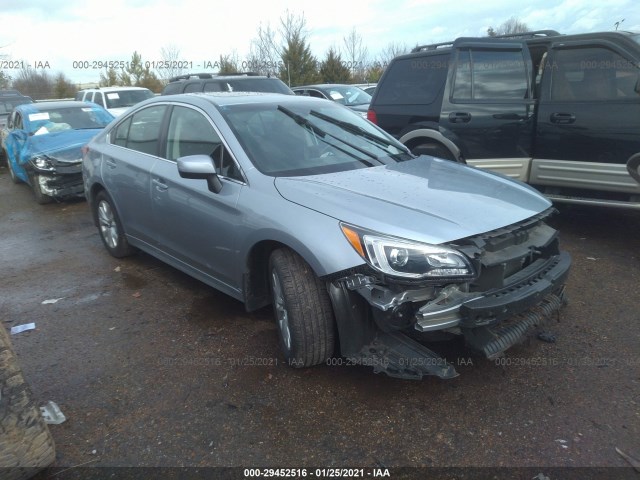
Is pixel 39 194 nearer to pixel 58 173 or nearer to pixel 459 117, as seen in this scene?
pixel 58 173

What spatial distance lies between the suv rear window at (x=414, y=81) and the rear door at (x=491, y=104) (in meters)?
0.18

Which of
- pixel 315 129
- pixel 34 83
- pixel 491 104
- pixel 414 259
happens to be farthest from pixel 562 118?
pixel 34 83

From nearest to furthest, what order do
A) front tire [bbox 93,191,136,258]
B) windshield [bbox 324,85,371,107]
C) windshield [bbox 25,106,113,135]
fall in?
front tire [bbox 93,191,136,258] < windshield [bbox 25,106,113,135] < windshield [bbox 324,85,371,107]

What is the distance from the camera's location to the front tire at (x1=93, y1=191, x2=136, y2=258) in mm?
5145

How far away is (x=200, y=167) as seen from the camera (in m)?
3.29

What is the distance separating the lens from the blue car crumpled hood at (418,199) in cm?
273

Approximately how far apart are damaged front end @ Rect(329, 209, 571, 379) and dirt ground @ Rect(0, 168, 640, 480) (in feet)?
1.07

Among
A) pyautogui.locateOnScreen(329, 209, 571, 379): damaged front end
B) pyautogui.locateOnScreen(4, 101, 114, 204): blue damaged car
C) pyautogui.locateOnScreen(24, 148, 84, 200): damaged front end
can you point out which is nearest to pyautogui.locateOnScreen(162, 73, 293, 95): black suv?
pyautogui.locateOnScreen(4, 101, 114, 204): blue damaged car

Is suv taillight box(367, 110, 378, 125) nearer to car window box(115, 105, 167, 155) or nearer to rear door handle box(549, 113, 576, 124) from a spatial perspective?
rear door handle box(549, 113, 576, 124)

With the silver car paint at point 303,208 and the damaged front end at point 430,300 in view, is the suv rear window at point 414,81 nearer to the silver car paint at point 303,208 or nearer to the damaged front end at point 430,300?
the silver car paint at point 303,208

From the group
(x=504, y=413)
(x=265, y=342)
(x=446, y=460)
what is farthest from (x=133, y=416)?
(x=504, y=413)

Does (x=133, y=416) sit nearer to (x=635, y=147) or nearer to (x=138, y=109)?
(x=138, y=109)

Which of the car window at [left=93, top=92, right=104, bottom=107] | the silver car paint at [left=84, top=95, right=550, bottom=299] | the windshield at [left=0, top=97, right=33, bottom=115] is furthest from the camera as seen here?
the windshield at [left=0, top=97, right=33, bottom=115]

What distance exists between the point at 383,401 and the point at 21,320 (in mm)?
3129
